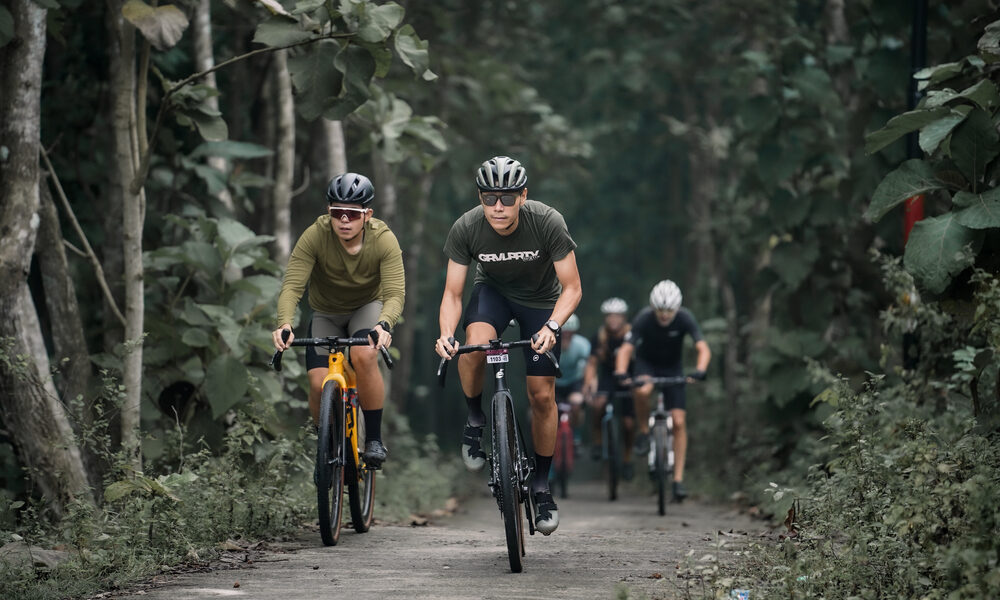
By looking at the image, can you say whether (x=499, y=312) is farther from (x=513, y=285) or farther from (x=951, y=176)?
(x=951, y=176)

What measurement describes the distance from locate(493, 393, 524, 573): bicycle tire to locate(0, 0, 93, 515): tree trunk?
3.01 meters

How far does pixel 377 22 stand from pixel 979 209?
411 cm

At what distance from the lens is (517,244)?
7.98 metres

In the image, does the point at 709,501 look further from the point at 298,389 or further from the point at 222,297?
the point at 222,297

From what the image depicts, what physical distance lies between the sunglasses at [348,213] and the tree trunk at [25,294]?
2.16m

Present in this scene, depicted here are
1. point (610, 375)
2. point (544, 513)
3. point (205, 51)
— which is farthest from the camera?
point (610, 375)

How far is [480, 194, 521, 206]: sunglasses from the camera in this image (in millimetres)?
7762

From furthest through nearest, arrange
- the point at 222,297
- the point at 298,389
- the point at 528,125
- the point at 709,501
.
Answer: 1. the point at 528,125
2. the point at 709,501
3. the point at 298,389
4. the point at 222,297

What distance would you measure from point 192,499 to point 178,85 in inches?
117

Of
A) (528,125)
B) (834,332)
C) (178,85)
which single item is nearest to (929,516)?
(178,85)

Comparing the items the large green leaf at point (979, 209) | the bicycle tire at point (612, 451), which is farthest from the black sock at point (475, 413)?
the bicycle tire at point (612, 451)

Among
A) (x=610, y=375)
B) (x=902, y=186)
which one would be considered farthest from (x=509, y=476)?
(x=610, y=375)

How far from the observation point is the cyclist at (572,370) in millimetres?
17750

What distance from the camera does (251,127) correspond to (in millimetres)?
14438
